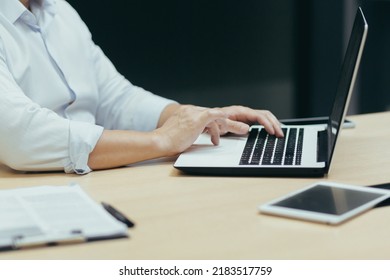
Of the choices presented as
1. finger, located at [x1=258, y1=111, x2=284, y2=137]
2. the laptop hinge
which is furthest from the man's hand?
the laptop hinge

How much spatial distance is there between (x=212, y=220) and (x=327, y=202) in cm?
20

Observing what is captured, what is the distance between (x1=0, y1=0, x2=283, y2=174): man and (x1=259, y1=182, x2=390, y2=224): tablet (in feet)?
1.30

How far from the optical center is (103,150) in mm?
1432

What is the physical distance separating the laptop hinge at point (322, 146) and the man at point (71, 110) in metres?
0.11

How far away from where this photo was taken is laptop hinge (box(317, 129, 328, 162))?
4.56 feet

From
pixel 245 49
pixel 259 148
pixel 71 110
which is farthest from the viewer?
pixel 245 49

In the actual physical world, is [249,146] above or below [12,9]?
below

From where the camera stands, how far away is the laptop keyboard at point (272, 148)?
1383mm

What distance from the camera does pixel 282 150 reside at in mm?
1470

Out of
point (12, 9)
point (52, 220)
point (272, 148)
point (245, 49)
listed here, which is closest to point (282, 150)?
point (272, 148)

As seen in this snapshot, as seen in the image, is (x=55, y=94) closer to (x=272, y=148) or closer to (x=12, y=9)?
(x=12, y=9)

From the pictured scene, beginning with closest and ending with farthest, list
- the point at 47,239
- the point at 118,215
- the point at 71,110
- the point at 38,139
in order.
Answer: the point at 47,239 → the point at 118,215 → the point at 38,139 → the point at 71,110

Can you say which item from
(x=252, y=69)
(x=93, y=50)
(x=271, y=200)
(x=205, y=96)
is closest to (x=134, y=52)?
(x=205, y=96)

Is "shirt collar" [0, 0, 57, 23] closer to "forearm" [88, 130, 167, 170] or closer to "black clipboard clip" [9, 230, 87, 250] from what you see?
"forearm" [88, 130, 167, 170]
